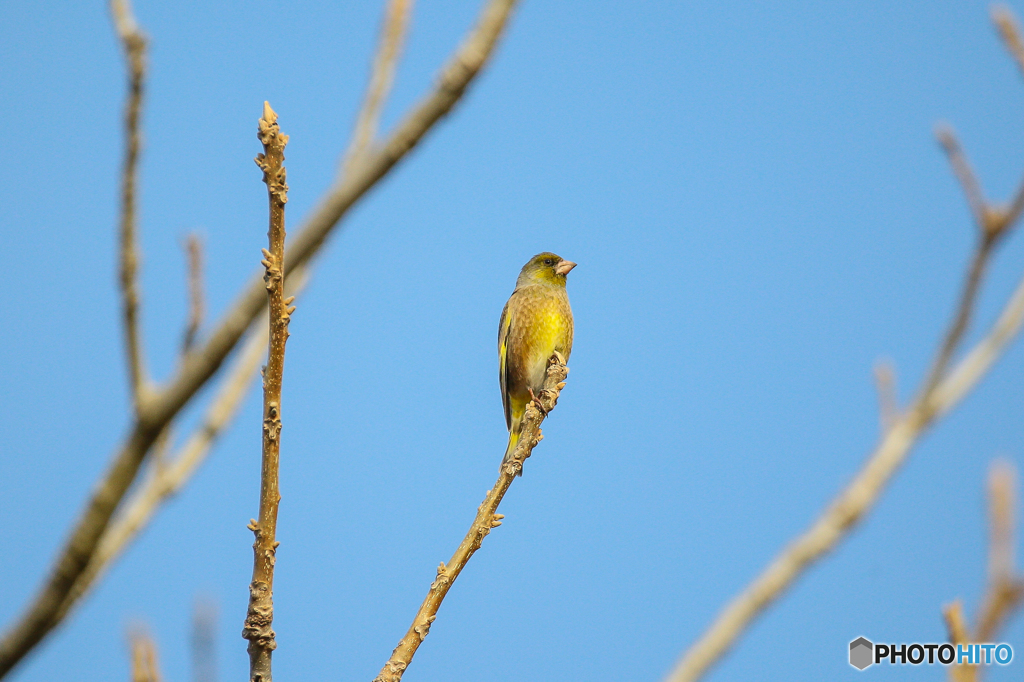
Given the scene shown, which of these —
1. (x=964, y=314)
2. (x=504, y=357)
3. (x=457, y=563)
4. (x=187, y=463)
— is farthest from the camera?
(x=504, y=357)

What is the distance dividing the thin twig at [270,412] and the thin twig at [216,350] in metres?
0.59

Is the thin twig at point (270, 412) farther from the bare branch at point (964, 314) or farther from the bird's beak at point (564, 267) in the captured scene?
the bird's beak at point (564, 267)

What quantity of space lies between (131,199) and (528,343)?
7.35 metres

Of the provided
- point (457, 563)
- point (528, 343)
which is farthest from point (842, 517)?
point (528, 343)

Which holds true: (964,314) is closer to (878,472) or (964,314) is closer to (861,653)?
(878,472)

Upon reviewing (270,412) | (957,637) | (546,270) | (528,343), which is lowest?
(957,637)

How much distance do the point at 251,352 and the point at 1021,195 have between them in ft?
6.55

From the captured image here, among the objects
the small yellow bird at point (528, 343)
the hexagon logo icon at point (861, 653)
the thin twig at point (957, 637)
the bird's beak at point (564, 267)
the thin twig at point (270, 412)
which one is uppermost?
the bird's beak at point (564, 267)

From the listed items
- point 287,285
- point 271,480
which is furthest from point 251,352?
point 271,480

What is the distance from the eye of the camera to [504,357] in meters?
9.16

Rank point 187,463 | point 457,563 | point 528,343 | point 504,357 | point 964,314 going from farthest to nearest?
point 504,357, point 528,343, point 457,563, point 187,463, point 964,314

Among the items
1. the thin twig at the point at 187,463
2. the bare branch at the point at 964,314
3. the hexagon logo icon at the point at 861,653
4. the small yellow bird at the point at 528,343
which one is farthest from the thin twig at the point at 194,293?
the small yellow bird at the point at 528,343

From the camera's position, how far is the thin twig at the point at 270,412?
2385mm

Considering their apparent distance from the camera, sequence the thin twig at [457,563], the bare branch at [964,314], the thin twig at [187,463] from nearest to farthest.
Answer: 1. the bare branch at [964,314]
2. the thin twig at [187,463]
3. the thin twig at [457,563]
